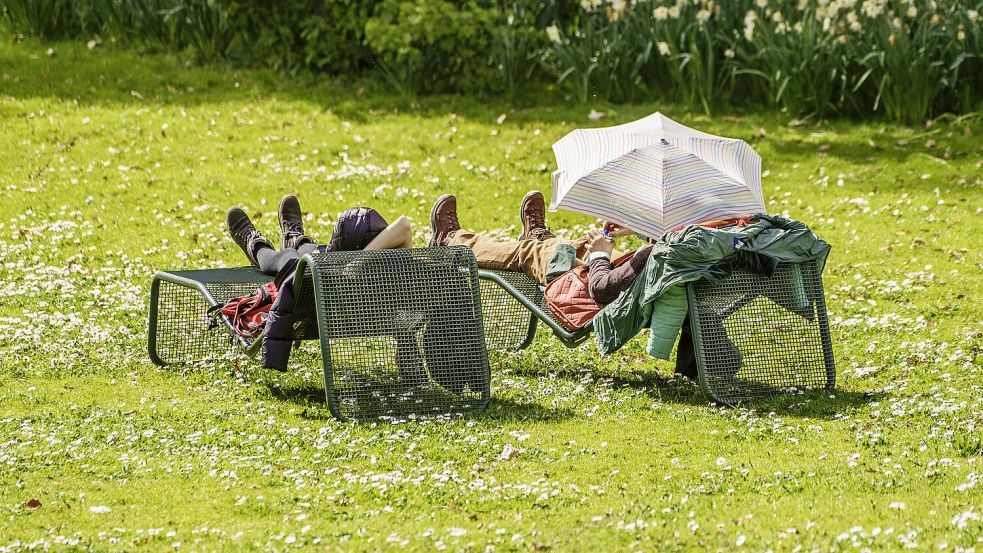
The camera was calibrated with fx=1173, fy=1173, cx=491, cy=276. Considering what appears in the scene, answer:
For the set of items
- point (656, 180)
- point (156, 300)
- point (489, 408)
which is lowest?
point (489, 408)

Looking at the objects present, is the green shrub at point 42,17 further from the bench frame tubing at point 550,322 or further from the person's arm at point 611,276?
the person's arm at point 611,276

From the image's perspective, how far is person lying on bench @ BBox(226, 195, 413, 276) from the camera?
5.73m

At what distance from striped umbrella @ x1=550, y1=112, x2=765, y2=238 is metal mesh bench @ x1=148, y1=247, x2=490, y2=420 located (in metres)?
0.67

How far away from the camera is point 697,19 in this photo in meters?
10.6

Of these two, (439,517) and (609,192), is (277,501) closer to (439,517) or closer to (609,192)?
(439,517)

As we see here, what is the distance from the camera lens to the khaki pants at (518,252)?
6008 millimetres

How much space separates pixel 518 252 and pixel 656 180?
3.06ft

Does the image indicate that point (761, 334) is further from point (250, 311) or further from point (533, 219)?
point (250, 311)

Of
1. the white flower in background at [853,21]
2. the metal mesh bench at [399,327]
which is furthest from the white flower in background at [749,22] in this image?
the metal mesh bench at [399,327]

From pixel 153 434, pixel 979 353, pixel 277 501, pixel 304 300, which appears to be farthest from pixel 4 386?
pixel 979 353

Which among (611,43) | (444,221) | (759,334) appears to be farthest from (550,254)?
(611,43)

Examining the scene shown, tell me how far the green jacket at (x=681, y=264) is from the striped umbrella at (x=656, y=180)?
0.81 feet

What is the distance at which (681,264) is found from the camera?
508 cm

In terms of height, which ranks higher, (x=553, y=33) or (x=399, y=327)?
(x=553, y=33)
